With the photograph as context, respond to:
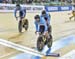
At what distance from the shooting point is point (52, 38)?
3.53 metres

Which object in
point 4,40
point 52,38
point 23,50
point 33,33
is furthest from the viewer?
point 52,38

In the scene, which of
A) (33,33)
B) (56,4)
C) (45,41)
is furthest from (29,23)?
(56,4)

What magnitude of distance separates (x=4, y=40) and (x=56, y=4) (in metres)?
1.19

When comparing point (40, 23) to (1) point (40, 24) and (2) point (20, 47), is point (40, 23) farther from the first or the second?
(2) point (20, 47)

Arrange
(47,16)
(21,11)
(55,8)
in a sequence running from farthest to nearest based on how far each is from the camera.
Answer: (55,8) → (47,16) → (21,11)

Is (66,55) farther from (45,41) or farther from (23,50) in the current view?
(23,50)

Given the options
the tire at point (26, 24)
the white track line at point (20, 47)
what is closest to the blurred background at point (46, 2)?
the tire at point (26, 24)

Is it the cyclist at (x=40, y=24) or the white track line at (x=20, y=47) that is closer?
the white track line at (x=20, y=47)

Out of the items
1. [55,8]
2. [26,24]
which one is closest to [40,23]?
[26,24]

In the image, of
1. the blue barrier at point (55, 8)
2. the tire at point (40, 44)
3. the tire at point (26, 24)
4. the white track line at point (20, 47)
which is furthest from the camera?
the blue barrier at point (55, 8)

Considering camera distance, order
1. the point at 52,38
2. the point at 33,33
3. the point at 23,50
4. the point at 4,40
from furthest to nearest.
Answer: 1. the point at 52,38
2. the point at 33,33
3. the point at 23,50
4. the point at 4,40

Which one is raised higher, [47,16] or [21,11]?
[21,11]

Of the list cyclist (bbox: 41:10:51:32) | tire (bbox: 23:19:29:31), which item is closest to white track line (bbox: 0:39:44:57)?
tire (bbox: 23:19:29:31)

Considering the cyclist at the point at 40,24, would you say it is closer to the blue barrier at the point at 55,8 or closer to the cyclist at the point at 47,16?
the cyclist at the point at 47,16
